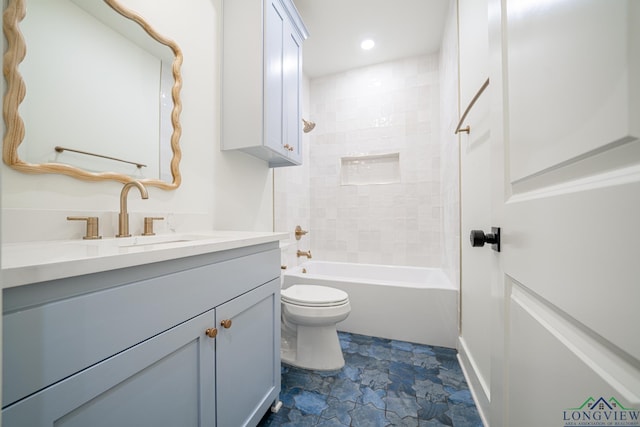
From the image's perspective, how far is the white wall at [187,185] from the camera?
0.86m

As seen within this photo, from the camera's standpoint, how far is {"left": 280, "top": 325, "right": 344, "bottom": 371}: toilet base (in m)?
1.62

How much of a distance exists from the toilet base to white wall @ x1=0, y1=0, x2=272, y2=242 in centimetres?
77

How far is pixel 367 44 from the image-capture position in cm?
245

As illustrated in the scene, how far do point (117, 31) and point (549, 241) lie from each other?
1.56 m

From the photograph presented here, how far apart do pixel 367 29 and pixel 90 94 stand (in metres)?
2.06

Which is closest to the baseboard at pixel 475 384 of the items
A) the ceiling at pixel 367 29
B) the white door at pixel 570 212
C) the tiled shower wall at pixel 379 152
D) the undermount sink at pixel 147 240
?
the white door at pixel 570 212

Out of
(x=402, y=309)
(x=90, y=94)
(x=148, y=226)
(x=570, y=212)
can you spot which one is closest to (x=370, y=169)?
(x=402, y=309)

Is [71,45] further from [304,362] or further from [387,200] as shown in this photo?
[387,200]

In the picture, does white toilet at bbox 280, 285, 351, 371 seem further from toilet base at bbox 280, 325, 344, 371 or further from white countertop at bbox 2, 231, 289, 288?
white countertop at bbox 2, 231, 289, 288

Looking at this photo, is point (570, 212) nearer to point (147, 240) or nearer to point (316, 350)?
point (147, 240)

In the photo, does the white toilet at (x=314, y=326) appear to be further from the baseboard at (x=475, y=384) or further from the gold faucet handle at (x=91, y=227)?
the gold faucet handle at (x=91, y=227)

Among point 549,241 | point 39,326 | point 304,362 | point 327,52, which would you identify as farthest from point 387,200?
point 39,326

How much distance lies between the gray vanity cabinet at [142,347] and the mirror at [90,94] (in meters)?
0.58

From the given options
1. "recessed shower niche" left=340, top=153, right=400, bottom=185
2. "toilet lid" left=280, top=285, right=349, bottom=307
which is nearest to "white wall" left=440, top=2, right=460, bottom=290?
"recessed shower niche" left=340, top=153, right=400, bottom=185
